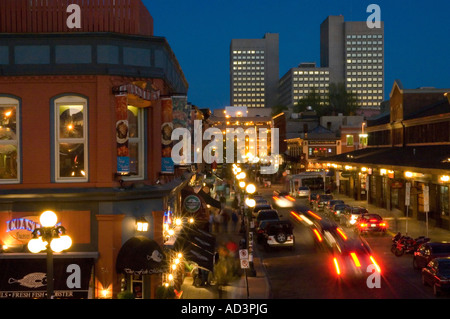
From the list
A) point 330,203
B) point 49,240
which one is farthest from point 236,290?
point 330,203

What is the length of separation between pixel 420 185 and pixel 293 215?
35.9 feet

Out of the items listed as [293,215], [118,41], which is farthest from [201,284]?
[293,215]

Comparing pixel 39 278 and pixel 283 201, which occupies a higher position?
pixel 39 278

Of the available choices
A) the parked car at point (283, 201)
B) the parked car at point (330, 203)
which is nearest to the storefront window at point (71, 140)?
the parked car at point (330, 203)

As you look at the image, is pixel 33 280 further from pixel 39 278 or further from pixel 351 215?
pixel 351 215

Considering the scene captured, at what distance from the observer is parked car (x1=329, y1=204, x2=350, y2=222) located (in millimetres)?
43766

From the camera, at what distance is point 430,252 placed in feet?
77.6

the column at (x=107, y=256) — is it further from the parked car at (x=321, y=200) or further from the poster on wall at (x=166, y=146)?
the parked car at (x=321, y=200)

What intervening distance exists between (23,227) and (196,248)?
7731mm

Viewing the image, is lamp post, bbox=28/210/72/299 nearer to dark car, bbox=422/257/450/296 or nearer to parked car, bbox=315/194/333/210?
dark car, bbox=422/257/450/296

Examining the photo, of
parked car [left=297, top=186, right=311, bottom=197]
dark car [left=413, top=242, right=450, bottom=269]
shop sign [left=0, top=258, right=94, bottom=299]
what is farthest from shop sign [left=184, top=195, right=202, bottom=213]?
parked car [left=297, top=186, right=311, bottom=197]

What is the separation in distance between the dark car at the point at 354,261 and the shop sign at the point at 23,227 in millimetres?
Answer: 12891

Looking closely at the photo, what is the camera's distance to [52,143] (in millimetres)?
13922

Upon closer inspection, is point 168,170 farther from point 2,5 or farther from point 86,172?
point 2,5
